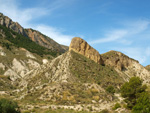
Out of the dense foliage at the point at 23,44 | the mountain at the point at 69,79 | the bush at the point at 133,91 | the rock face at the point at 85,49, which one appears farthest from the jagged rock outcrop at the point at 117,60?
the bush at the point at 133,91

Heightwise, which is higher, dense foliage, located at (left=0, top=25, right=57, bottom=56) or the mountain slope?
dense foliage, located at (left=0, top=25, right=57, bottom=56)

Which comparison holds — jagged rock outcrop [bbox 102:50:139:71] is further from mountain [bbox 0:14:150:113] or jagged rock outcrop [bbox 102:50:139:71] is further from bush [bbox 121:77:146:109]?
bush [bbox 121:77:146:109]

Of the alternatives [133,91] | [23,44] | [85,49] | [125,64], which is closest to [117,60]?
[125,64]

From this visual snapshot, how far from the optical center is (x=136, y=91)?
99.5ft

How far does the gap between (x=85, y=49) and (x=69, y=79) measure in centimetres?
2778

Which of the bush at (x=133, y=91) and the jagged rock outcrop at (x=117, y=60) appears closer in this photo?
the bush at (x=133, y=91)

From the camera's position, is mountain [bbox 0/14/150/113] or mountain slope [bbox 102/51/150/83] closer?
mountain [bbox 0/14/150/113]

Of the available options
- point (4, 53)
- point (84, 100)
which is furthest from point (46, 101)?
point (4, 53)

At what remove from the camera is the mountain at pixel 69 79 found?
→ 4202 centimetres

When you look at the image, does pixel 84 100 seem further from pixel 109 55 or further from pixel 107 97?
pixel 109 55

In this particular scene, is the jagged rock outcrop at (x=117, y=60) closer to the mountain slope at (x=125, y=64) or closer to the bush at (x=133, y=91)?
the mountain slope at (x=125, y=64)

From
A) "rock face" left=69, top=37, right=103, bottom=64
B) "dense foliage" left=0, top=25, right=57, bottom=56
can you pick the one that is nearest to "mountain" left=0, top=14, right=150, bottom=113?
"rock face" left=69, top=37, right=103, bottom=64

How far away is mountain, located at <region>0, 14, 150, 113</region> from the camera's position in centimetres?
4202

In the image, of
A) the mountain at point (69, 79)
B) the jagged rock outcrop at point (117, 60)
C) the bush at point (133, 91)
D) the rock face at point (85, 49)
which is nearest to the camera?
the bush at point (133, 91)
